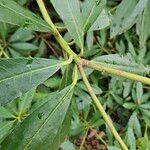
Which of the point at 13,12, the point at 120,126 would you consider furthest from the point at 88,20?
the point at 120,126

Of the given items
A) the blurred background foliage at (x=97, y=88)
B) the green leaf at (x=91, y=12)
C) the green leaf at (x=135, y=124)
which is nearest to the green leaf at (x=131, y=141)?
the blurred background foliage at (x=97, y=88)

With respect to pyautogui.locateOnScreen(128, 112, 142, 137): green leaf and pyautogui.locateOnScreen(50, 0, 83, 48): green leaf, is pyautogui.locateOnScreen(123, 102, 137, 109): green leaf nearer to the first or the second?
pyautogui.locateOnScreen(128, 112, 142, 137): green leaf

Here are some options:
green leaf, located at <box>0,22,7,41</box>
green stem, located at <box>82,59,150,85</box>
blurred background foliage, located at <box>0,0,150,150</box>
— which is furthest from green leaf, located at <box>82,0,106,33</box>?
green leaf, located at <box>0,22,7,41</box>

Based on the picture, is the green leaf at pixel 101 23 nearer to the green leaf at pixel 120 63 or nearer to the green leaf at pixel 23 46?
the green leaf at pixel 120 63

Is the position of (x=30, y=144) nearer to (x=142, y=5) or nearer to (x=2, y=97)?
(x=2, y=97)

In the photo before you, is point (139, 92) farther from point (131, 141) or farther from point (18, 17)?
point (18, 17)

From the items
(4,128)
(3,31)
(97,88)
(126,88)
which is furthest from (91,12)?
(126,88)
